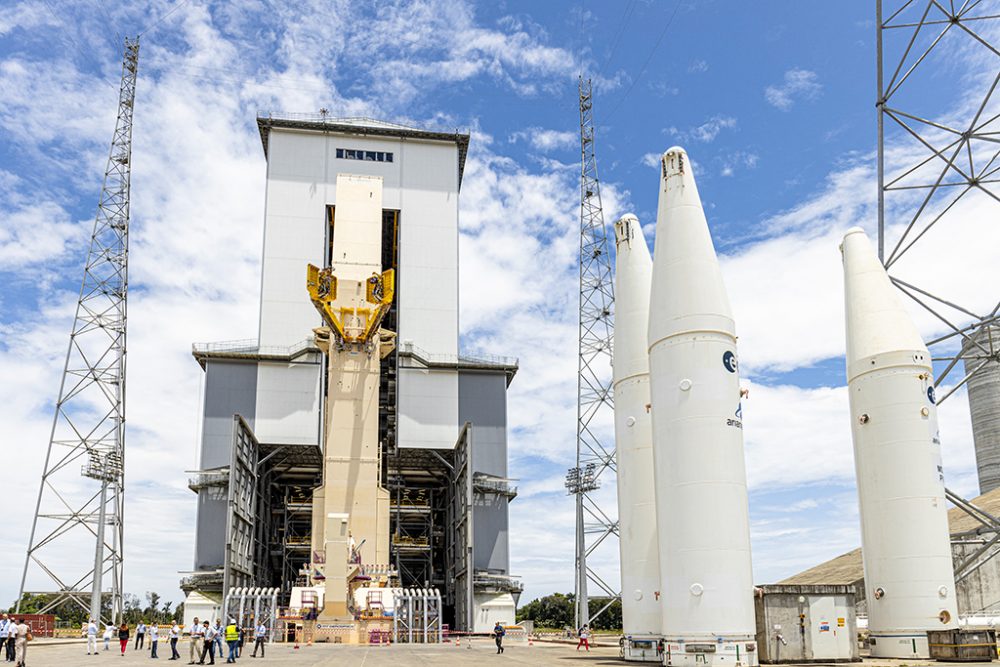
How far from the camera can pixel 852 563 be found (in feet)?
191

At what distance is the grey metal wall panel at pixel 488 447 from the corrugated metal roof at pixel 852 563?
2160 cm

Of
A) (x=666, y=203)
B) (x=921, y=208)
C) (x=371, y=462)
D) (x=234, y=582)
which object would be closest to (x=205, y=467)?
(x=234, y=582)

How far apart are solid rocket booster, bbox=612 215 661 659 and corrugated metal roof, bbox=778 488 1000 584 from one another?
27.0 meters

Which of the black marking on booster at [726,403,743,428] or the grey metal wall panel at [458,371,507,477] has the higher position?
the grey metal wall panel at [458,371,507,477]

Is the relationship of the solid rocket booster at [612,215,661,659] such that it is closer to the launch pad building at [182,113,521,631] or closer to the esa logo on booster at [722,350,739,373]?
the esa logo on booster at [722,350,739,373]

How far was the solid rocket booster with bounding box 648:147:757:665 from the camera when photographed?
22.3 metres

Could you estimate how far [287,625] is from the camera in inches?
1693

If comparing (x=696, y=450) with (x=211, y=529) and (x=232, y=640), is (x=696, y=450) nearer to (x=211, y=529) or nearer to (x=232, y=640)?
(x=232, y=640)

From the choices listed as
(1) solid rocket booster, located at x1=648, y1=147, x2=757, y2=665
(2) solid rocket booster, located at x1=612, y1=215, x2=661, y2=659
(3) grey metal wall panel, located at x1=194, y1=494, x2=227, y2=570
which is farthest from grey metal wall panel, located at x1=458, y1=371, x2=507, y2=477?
(1) solid rocket booster, located at x1=648, y1=147, x2=757, y2=665

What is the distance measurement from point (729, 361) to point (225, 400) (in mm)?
44570

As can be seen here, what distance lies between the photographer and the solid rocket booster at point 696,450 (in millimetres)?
22297

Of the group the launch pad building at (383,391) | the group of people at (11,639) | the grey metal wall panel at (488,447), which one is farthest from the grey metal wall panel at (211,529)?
the group of people at (11,639)

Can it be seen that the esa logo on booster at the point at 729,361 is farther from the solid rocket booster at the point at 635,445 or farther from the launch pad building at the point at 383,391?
the launch pad building at the point at 383,391

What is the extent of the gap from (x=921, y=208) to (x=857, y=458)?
30.8 ft
